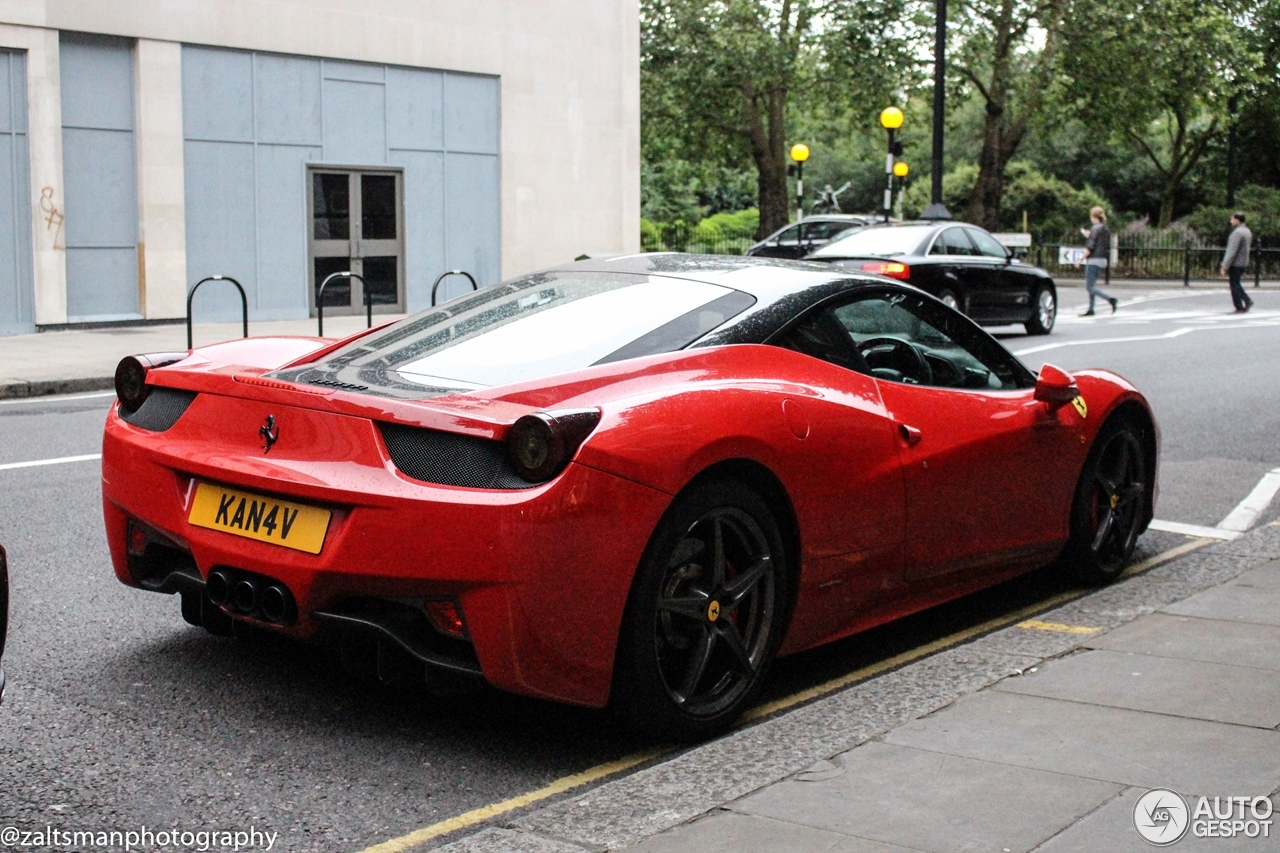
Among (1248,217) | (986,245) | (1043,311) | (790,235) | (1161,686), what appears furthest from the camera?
(1248,217)

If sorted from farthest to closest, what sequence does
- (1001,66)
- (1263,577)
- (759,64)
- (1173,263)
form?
1. (1173,263)
2. (1001,66)
3. (759,64)
4. (1263,577)

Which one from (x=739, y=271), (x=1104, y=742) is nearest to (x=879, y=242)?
(x=739, y=271)

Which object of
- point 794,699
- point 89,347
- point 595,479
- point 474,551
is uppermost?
point 595,479

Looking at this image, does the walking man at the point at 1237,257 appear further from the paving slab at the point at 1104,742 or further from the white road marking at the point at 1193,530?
the paving slab at the point at 1104,742

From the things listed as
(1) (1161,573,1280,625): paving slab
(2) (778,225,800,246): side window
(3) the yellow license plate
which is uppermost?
(2) (778,225,800,246): side window

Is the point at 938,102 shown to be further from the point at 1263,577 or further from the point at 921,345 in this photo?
the point at 921,345

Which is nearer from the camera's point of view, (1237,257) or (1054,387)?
(1054,387)

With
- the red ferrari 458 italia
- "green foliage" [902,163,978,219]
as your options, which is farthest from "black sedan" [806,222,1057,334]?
"green foliage" [902,163,978,219]

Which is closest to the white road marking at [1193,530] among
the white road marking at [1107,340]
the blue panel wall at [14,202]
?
the white road marking at [1107,340]

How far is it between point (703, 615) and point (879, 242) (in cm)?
1440

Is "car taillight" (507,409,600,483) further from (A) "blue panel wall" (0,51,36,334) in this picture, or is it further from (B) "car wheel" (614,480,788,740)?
(A) "blue panel wall" (0,51,36,334)

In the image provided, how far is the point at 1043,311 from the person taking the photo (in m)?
20.1

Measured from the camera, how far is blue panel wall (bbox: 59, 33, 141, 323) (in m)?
20.0

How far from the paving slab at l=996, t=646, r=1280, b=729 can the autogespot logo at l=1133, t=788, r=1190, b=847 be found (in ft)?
2.38
